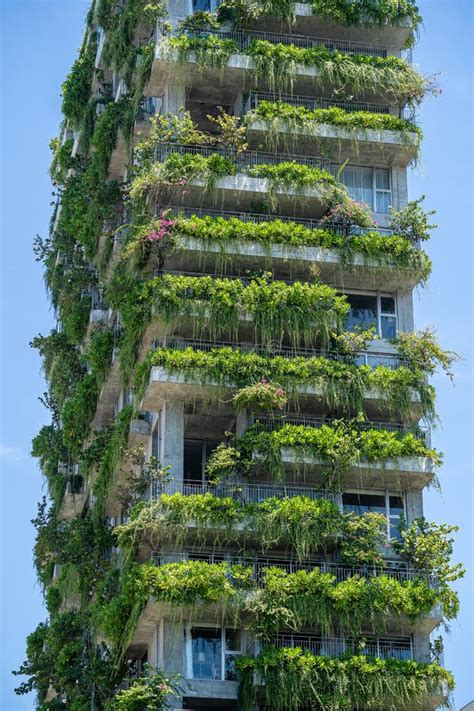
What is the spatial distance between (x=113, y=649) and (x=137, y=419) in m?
6.53

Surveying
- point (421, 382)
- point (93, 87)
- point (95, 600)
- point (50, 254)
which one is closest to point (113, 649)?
point (95, 600)

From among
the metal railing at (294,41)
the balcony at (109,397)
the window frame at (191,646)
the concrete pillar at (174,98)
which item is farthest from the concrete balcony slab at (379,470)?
the metal railing at (294,41)

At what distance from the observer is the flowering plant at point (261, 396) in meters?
53.6

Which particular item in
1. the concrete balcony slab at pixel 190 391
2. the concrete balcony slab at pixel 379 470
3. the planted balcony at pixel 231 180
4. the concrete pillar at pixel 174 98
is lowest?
the concrete balcony slab at pixel 379 470

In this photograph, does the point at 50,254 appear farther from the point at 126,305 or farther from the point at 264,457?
the point at 264,457

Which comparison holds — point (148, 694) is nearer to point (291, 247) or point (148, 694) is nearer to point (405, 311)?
point (291, 247)

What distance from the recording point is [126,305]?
5591 cm

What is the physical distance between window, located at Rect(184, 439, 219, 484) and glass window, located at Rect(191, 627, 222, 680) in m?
5.05

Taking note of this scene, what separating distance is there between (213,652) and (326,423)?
7.87 metres

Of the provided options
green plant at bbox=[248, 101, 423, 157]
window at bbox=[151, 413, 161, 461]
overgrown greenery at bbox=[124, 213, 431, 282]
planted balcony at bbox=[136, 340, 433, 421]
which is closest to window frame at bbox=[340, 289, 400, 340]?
overgrown greenery at bbox=[124, 213, 431, 282]

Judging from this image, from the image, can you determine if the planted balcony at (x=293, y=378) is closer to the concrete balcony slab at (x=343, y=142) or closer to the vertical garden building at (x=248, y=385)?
the vertical garden building at (x=248, y=385)

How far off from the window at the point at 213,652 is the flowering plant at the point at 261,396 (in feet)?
20.4

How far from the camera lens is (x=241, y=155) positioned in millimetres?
58250

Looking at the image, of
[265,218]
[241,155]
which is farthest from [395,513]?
[241,155]
